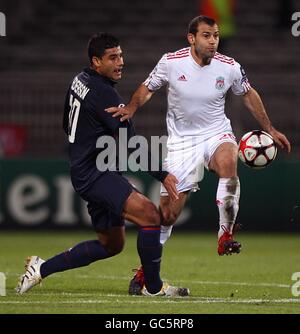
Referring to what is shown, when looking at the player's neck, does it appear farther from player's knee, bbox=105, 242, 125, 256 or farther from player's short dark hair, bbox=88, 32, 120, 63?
player's knee, bbox=105, 242, 125, 256

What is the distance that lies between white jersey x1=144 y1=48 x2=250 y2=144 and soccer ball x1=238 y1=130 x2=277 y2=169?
0.43 meters

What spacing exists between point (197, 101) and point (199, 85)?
154mm

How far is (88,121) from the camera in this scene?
352 inches

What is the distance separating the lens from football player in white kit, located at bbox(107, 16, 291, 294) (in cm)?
1002

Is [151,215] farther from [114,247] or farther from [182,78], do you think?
[182,78]

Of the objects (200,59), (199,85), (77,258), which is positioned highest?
(200,59)

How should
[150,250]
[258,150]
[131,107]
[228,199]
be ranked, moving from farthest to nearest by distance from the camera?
[258,150]
[228,199]
[131,107]
[150,250]

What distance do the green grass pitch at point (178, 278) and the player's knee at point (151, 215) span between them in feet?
2.11

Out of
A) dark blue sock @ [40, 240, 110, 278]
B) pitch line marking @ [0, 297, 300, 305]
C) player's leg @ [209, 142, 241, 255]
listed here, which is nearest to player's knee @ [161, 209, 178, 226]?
player's leg @ [209, 142, 241, 255]

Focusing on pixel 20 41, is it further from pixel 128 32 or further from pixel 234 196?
pixel 234 196

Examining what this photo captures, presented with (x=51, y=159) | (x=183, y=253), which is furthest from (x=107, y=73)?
(x=51, y=159)

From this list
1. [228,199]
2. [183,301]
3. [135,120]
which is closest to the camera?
[183,301]

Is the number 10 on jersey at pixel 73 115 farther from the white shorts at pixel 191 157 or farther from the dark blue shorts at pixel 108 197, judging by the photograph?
the white shorts at pixel 191 157

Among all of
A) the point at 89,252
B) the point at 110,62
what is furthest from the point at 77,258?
the point at 110,62
